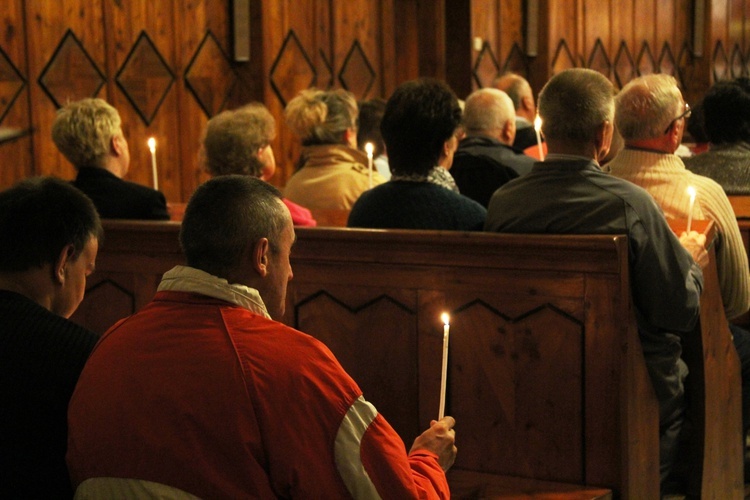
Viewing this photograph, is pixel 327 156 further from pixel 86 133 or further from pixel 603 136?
pixel 603 136

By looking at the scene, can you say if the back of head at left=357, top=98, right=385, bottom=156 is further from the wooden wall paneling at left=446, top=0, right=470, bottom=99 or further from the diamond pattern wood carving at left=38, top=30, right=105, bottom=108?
the wooden wall paneling at left=446, top=0, right=470, bottom=99

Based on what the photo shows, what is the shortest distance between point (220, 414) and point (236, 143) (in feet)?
8.10

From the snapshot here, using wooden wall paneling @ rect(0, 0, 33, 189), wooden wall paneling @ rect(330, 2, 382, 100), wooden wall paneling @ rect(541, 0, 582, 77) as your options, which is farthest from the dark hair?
wooden wall paneling @ rect(541, 0, 582, 77)

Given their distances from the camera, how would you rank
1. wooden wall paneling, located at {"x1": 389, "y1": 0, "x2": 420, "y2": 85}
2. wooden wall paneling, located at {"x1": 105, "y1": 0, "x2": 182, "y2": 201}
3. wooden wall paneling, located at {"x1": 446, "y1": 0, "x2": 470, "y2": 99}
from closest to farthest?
wooden wall paneling, located at {"x1": 105, "y1": 0, "x2": 182, "y2": 201}, wooden wall paneling, located at {"x1": 389, "y1": 0, "x2": 420, "y2": 85}, wooden wall paneling, located at {"x1": 446, "y1": 0, "x2": 470, "y2": 99}

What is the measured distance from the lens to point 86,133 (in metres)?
4.34

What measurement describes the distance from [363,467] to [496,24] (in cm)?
894

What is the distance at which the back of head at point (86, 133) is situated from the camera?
171 inches

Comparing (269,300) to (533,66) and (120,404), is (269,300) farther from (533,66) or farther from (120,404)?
(533,66)

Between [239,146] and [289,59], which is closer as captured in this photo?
[239,146]

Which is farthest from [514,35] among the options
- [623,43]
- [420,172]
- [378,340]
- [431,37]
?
[378,340]

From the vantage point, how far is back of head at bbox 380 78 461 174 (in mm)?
3590

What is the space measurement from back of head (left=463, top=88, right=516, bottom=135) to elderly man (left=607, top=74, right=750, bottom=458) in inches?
56.7

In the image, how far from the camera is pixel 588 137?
→ 3.17m

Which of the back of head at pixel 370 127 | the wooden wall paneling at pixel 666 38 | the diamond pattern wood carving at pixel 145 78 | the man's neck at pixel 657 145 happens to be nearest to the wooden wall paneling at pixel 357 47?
the diamond pattern wood carving at pixel 145 78
